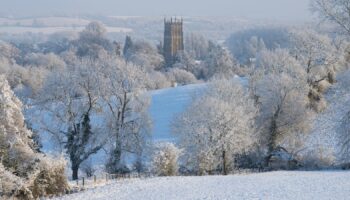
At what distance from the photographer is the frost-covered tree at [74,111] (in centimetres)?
3953

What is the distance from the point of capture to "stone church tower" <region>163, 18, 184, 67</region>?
550 feet

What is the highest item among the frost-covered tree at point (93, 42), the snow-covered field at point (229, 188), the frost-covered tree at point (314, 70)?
the frost-covered tree at point (314, 70)

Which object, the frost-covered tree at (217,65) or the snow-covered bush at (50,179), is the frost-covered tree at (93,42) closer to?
the frost-covered tree at (217,65)

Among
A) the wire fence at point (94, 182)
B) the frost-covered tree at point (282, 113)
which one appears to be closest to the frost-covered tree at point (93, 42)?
the frost-covered tree at point (282, 113)

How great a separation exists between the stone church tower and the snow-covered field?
422ft

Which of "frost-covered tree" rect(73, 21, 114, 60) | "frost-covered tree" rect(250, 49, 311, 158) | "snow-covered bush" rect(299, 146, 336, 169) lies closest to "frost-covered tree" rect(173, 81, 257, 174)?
"frost-covered tree" rect(250, 49, 311, 158)

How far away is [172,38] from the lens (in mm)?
174500

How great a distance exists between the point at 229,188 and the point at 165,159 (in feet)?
26.6

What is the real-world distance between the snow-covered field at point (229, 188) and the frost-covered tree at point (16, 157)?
→ 2.21 metres

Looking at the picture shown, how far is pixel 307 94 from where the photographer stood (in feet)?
163

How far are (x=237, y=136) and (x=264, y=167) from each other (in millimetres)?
4099

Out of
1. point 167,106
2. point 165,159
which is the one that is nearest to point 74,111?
point 165,159

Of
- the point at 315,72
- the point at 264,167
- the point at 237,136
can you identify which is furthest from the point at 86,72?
the point at 315,72

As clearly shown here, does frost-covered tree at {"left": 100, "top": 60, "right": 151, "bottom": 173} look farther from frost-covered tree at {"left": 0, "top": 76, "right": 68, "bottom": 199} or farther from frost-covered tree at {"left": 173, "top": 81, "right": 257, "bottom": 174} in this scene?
frost-covered tree at {"left": 0, "top": 76, "right": 68, "bottom": 199}
